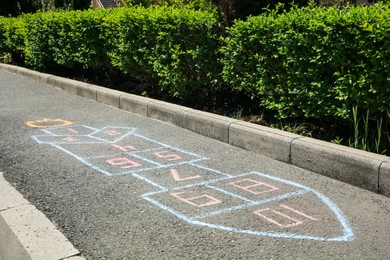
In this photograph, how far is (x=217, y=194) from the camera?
168 inches

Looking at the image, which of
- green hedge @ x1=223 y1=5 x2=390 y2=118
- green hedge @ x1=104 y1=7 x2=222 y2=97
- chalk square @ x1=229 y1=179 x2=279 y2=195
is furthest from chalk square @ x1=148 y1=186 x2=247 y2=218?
green hedge @ x1=104 y1=7 x2=222 y2=97

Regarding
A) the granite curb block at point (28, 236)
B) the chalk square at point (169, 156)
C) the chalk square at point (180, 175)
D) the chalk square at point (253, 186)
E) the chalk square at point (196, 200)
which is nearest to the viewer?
the granite curb block at point (28, 236)

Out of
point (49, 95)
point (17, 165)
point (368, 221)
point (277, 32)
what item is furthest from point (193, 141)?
point (49, 95)

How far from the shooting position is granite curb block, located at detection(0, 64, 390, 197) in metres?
4.31

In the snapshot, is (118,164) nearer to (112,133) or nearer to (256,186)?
(112,133)

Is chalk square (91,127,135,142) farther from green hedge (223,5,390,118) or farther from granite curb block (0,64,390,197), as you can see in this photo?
green hedge (223,5,390,118)

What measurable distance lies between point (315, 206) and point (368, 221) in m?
0.45

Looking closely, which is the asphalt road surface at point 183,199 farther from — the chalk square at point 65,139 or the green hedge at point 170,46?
the green hedge at point 170,46

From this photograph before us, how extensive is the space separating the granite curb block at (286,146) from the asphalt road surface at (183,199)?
11 centimetres

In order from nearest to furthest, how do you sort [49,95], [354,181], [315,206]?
1. [315,206]
2. [354,181]
3. [49,95]

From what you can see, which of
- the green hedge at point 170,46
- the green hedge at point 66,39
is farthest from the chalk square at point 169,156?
the green hedge at point 66,39

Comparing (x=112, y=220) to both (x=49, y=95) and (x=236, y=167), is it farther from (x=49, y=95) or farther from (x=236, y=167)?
(x=49, y=95)

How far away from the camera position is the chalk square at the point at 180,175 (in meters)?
4.59

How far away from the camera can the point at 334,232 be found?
137 inches
